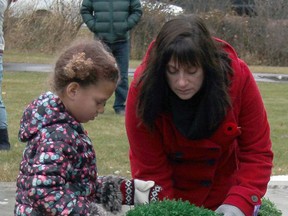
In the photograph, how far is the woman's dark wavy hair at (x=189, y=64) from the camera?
121 inches

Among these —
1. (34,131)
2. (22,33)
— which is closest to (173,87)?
(34,131)

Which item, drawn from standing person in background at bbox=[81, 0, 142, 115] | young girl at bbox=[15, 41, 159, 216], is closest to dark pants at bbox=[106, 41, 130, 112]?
standing person in background at bbox=[81, 0, 142, 115]

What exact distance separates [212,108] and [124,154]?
11.8ft

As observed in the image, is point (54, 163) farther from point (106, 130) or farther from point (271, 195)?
point (106, 130)

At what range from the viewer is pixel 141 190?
135 inches

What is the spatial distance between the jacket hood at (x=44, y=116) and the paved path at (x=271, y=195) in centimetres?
213

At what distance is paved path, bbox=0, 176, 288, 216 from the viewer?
5066 millimetres

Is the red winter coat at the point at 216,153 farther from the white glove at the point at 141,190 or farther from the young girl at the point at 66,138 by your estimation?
the young girl at the point at 66,138

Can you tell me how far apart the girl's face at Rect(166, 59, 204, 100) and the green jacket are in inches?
222

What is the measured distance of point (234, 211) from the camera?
10.9 ft

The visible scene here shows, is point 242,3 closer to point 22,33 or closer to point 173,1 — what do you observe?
point 173,1

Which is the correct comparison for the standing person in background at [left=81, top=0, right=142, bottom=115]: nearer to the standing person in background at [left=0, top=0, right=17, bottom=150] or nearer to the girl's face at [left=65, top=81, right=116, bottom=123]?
the standing person in background at [left=0, top=0, right=17, bottom=150]

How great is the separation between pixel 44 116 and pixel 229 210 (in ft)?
3.20

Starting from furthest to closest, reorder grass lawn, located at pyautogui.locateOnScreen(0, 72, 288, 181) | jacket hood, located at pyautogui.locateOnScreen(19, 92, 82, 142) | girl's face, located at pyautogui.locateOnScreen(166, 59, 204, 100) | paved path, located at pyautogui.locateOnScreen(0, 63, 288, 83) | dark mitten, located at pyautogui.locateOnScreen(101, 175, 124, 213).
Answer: paved path, located at pyautogui.locateOnScreen(0, 63, 288, 83)
grass lawn, located at pyautogui.locateOnScreen(0, 72, 288, 181)
dark mitten, located at pyautogui.locateOnScreen(101, 175, 124, 213)
girl's face, located at pyautogui.locateOnScreen(166, 59, 204, 100)
jacket hood, located at pyautogui.locateOnScreen(19, 92, 82, 142)
